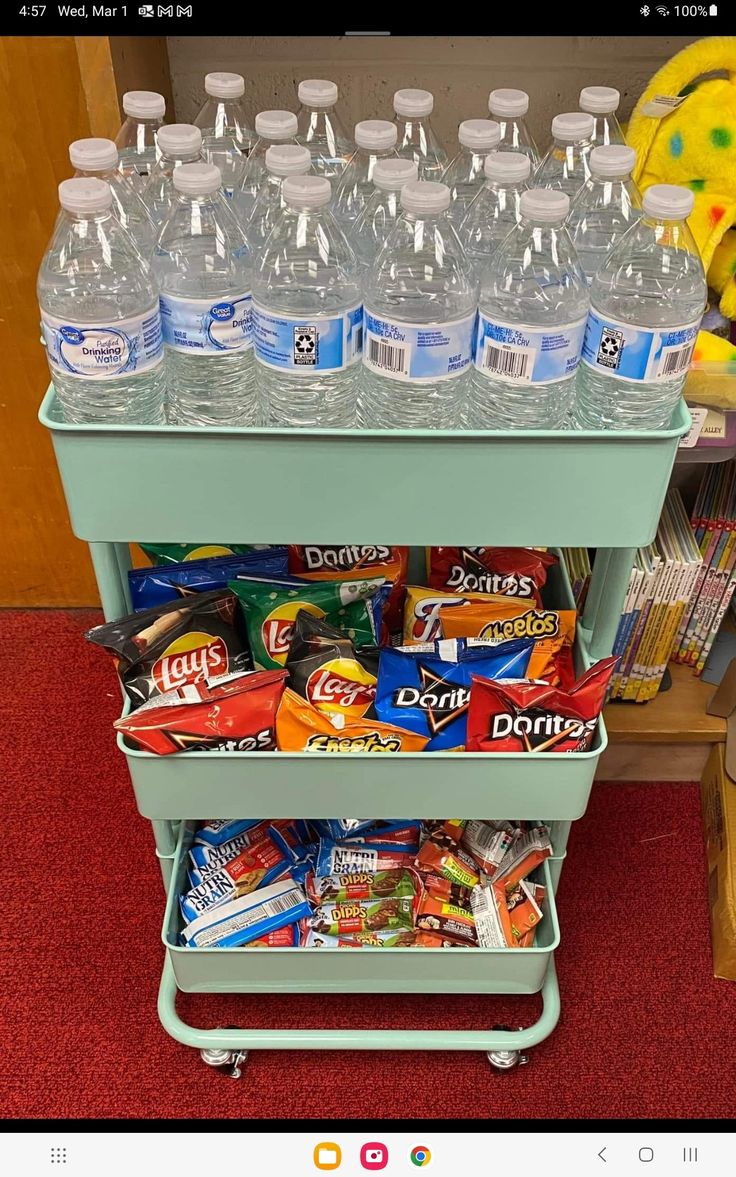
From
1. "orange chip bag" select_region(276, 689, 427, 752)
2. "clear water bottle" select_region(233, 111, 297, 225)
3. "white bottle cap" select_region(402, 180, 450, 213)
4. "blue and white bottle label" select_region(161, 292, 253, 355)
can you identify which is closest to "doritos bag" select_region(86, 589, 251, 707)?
"orange chip bag" select_region(276, 689, 427, 752)

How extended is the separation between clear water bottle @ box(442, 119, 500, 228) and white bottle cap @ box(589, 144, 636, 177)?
15cm

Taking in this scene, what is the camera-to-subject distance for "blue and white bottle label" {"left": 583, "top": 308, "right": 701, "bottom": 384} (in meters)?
1.02

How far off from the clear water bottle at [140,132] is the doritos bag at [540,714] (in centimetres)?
79

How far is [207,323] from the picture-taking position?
3.45ft

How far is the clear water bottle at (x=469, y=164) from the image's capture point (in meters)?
1.23

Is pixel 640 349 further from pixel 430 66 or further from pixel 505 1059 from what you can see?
pixel 505 1059

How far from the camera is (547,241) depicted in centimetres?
110

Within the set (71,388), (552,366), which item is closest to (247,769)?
(71,388)

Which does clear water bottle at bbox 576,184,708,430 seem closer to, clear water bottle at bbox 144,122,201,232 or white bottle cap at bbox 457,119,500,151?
white bottle cap at bbox 457,119,500,151

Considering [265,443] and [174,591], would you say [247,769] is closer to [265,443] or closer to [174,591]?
[174,591]

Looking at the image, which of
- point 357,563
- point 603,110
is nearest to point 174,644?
point 357,563

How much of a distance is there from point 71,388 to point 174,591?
0.45 metres

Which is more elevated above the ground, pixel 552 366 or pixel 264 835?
pixel 552 366

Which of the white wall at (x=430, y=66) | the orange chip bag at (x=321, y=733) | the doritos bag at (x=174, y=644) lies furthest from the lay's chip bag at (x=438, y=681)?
the white wall at (x=430, y=66)
